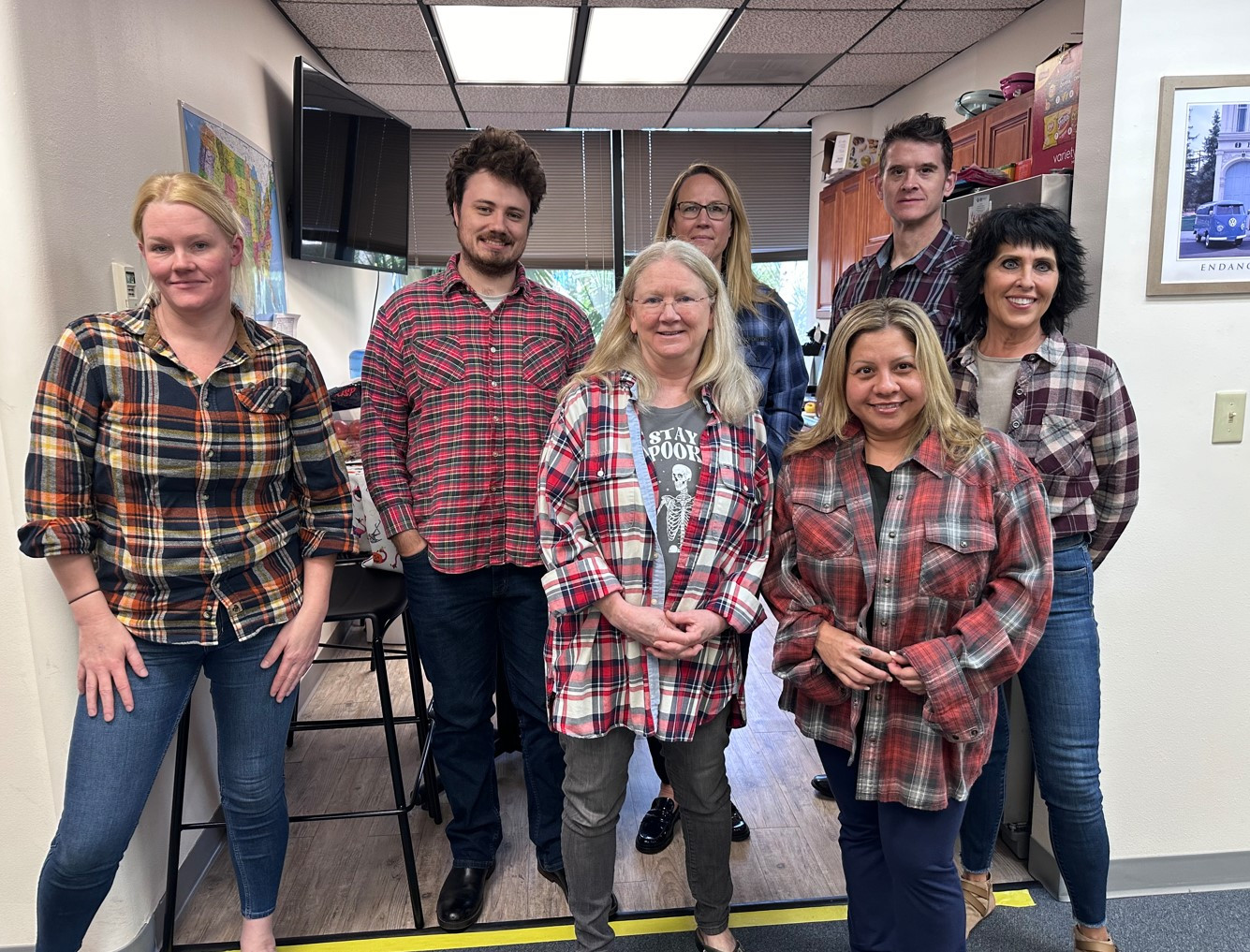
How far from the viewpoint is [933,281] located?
1.88 meters

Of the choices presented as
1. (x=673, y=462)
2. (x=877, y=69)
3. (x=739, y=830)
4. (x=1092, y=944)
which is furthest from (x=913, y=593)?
(x=877, y=69)

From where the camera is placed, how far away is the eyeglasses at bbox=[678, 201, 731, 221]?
75.2 inches

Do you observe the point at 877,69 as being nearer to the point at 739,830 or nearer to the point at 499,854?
the point at 739,830

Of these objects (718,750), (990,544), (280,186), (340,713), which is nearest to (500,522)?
(718,750)

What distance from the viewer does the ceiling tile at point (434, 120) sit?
17.2 ft

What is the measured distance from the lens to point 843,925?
1.84m

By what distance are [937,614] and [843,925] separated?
93cm

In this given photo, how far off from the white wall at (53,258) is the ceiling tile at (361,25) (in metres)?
1.43

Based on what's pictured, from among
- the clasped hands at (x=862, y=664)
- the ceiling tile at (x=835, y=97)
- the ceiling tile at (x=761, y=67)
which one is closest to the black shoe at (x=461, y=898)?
the clasped hands at (x=862, y=664)

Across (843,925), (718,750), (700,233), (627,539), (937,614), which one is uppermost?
(700,233)

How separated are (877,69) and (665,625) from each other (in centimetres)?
403

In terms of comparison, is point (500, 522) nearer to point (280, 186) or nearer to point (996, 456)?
point (996, 456)

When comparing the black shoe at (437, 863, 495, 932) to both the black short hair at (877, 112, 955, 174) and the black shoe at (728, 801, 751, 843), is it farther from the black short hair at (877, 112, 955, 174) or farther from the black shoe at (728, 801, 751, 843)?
the black short hair at (877, 112, 955, 174)

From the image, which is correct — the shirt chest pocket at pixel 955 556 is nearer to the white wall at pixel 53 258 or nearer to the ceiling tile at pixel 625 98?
the white wall at pixel 53 258
